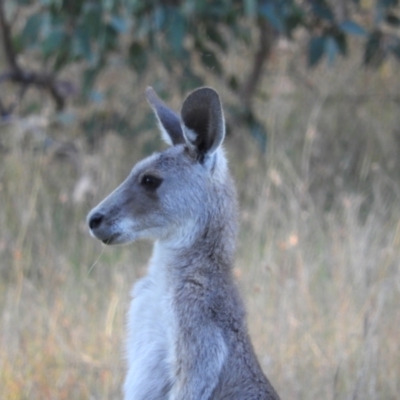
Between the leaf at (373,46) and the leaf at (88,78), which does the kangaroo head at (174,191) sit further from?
the leaf at (373,46)

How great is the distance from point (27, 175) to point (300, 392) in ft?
9.23

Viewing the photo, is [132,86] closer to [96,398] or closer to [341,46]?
[341,46]

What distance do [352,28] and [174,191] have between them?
9.47ft

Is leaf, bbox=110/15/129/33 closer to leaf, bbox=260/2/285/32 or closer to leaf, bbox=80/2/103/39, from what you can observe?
leaf, bbox=80/2/103/39

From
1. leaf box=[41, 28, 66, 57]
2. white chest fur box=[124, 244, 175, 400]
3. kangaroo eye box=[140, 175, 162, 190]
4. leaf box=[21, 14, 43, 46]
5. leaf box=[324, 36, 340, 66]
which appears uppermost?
leaf box=[21, 14, 43, 46]

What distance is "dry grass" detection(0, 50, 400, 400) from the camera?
418cm

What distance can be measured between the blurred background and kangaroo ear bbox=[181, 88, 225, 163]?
23.8 inches

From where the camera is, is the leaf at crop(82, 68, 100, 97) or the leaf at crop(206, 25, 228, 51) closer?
the leaf at crop(206, 25, 228, 51)

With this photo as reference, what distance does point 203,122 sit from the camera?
326 cm

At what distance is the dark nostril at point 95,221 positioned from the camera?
322cm

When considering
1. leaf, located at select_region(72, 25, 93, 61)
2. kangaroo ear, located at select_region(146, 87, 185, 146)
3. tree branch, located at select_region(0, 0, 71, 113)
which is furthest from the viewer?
tree branch, located at select_region(0, 0, 71, 113)

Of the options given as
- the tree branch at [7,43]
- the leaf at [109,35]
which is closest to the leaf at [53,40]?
the leaf at [109,35]

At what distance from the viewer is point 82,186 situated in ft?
19.5

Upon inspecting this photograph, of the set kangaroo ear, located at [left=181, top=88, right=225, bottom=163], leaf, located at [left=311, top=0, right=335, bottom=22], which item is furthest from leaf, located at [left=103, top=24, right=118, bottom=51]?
kangaroo ear, located at [left=181, top=88, right=225, bottom=163]
